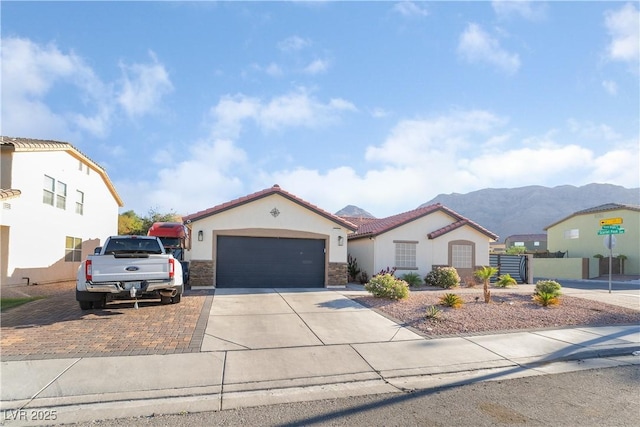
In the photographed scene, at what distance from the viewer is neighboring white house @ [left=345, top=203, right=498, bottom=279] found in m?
18.4

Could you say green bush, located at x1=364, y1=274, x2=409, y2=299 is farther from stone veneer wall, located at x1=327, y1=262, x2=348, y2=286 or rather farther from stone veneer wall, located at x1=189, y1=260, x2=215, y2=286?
stone veneer wall, located at x1=189, y1=260, x2=215, y2=286

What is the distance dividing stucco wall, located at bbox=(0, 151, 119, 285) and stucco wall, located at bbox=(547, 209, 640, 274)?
37.5 meters

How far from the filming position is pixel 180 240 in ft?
60.2

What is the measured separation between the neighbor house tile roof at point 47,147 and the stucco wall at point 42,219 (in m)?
0.26

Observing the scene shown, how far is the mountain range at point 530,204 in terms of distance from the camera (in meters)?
116

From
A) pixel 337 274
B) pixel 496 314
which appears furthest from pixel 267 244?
pixel 496 314

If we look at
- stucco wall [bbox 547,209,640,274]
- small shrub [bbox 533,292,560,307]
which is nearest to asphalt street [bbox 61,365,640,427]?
small shrub [bbox 533,292,560,307]

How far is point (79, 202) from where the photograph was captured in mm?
20500

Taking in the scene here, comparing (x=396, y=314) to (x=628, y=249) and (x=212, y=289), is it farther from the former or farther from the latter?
(x=628, y=249)

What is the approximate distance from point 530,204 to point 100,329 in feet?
457

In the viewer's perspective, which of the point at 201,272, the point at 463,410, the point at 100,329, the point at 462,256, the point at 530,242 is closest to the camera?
the point at 463,410

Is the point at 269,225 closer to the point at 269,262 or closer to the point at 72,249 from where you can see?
the point at 269,262

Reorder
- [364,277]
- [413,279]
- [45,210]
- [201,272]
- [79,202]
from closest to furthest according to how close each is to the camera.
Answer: [201,272] → [45,210] → [413,279] → [364,277] → [79,202]

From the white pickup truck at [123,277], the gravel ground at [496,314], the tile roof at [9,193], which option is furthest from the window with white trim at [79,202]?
the gravel ground at [496,314]
